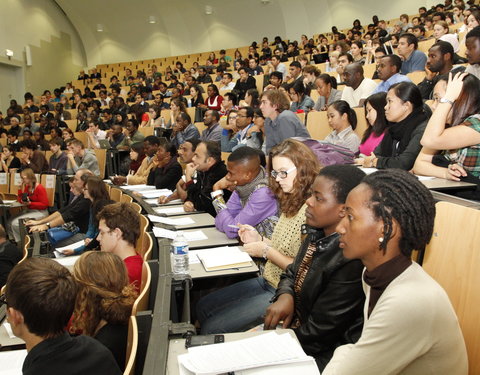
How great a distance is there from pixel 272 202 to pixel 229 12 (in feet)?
52.9

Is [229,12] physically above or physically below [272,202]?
above

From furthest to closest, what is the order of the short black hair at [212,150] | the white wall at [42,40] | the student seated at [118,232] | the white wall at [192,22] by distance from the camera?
the white wall at [192,22] → the white wall at [42,40] → the short black hair at [212,150] → the student seated at [118,232]

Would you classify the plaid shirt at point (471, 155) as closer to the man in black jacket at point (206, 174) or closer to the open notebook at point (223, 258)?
the open notebook at point (223, 258)

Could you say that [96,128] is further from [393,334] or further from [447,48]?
[393,334]

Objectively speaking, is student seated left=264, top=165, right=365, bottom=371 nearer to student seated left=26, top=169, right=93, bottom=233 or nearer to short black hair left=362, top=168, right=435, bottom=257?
short black hair left=362, top=168, right=435, bottom=257

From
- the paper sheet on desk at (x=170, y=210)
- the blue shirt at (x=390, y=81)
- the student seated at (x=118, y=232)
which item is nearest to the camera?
the student seated at (x=118, y=232)

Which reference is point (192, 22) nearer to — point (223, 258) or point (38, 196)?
point (38, 196)

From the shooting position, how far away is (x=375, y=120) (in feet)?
12.5

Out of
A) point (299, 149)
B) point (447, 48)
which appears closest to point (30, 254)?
point (299, 149)

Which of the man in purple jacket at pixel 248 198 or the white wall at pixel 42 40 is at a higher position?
the white wall at pixel 42 40

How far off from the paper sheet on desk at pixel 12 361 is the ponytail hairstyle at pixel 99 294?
0.82 ft

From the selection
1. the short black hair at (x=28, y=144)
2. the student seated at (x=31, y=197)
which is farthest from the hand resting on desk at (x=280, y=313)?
the short black hair at (x=28, y=144)

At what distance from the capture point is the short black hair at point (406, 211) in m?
1.26

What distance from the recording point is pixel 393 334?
1.13 m
